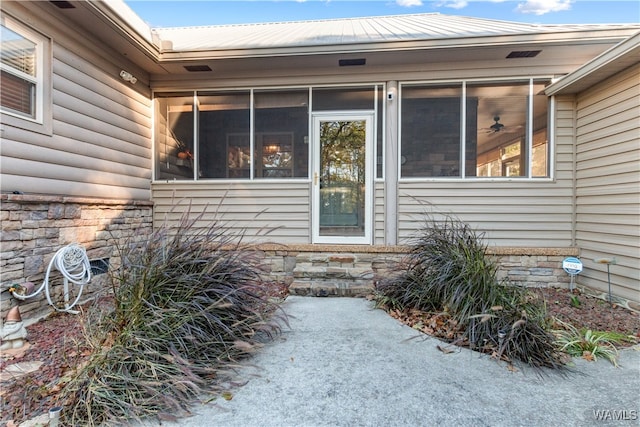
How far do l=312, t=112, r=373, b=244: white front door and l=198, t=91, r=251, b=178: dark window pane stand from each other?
1.18 meters

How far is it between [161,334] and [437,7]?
8.57 m

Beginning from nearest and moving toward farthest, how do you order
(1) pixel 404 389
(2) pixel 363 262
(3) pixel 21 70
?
(1) pixel 404 389
(3) pixel 21 70
(2) pixel 363 262

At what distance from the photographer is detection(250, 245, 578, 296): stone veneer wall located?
4215 millimetres

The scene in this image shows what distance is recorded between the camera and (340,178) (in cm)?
494

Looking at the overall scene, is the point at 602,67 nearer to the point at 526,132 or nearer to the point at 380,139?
the point at 526,132

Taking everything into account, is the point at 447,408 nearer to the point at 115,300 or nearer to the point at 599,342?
the point at 599,342

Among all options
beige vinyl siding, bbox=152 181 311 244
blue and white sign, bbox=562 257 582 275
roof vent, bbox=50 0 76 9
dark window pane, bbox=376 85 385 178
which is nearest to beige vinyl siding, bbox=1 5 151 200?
roof vent, bbox=50 0 76 9

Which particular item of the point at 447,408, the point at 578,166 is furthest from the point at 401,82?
the point at 447,408

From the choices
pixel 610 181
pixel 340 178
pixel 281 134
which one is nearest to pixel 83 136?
pixel 281 134

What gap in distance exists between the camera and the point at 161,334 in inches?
80.6

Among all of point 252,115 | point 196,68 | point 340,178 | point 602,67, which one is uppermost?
point 196,68

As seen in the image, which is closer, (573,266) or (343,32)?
(573,266)

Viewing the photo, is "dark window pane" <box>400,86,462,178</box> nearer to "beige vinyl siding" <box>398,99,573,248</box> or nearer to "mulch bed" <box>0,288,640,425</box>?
"beige vinyl siding" <box>398,99,573,248</box>

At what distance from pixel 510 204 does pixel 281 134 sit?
3624 mm
